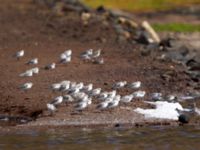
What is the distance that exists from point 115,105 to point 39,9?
19.7 m

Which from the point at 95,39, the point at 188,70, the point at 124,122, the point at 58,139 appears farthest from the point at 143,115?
the point at 95,39

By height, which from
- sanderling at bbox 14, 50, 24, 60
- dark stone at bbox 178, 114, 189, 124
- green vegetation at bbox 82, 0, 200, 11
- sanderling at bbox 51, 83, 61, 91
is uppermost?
green vegetation at bbox 82, 0, 200, 11

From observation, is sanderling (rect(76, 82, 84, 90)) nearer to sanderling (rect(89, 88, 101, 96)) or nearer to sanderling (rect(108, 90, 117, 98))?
sanderling (rect(89, 88, 101, 96))

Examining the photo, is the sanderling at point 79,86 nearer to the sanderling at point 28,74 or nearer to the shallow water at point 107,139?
the sanderling at point 28,74

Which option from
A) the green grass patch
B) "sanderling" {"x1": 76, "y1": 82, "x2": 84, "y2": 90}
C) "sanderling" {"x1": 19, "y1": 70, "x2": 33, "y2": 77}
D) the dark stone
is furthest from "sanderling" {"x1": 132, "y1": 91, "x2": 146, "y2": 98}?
the green grass patch

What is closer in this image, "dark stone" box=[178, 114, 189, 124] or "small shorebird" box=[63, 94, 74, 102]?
"dark stone" box=[178, 114, 189, 124]

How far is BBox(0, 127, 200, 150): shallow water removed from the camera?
17203 mm

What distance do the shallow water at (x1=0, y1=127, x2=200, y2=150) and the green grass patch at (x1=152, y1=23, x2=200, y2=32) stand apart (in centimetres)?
2633

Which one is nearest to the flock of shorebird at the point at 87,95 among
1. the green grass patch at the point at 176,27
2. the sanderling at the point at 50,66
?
the sanderling at the point at 50,66

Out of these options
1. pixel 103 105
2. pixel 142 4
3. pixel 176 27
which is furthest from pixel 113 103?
pixel 142 4

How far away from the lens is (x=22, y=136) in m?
18.1

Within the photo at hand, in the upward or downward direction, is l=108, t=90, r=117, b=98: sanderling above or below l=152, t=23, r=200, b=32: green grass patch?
below

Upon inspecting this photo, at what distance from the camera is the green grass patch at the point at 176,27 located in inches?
1783

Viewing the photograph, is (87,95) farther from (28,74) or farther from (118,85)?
(28,74)
